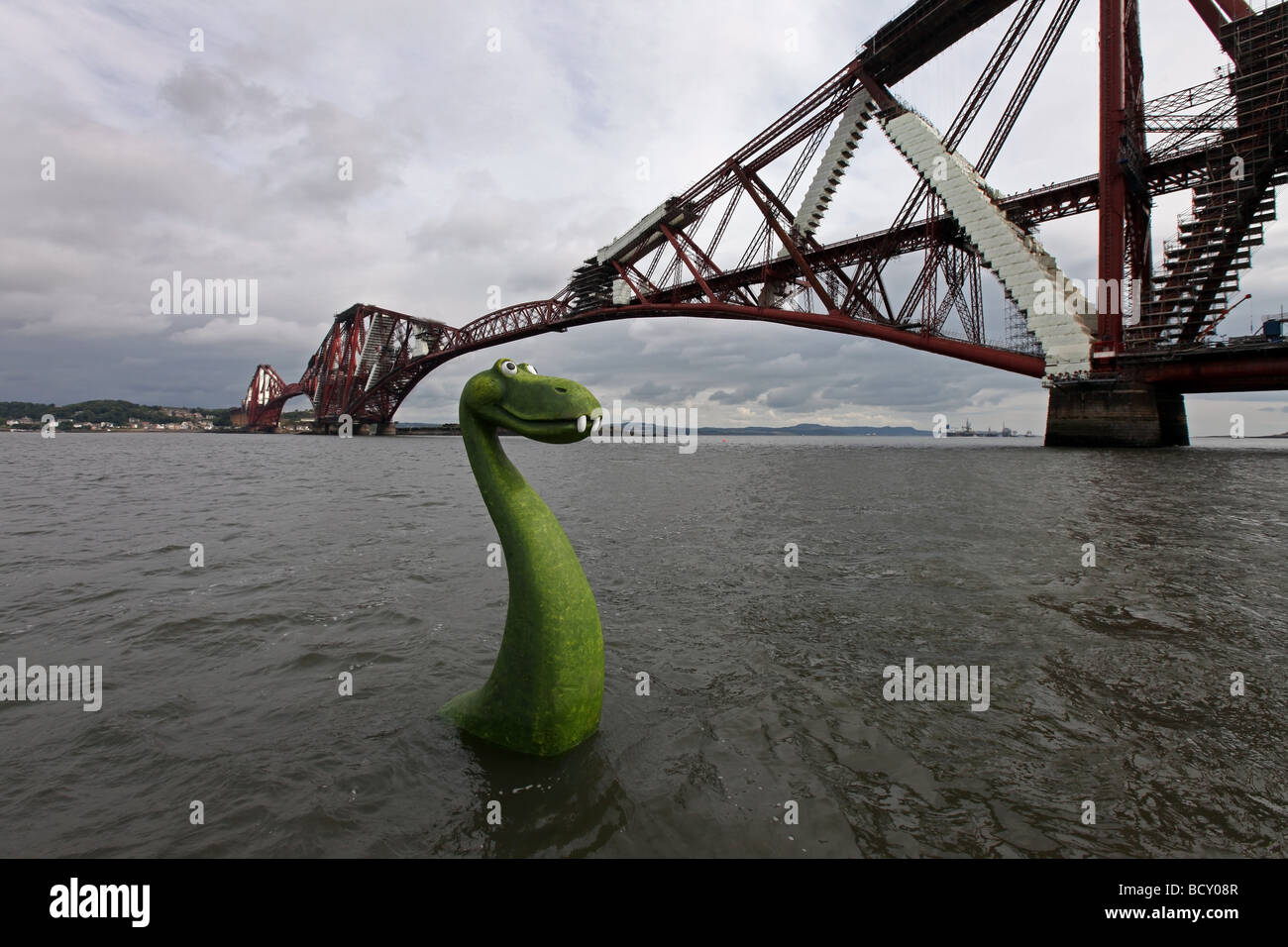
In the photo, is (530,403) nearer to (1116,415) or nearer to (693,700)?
(693,700)

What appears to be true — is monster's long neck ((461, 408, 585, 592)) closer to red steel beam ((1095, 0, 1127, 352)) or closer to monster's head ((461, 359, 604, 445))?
monster's head ((461, 359, 604, 445))

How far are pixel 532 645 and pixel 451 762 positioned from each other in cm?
70

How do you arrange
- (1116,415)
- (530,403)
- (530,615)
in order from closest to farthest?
1. (530,403)
2. (530,615)
3. (1116,415)

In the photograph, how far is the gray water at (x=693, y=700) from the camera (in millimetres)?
2201

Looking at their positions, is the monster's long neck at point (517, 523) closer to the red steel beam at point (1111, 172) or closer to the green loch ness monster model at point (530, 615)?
the green loch ness monster model at point (530, 615)

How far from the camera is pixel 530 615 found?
2.82 metres

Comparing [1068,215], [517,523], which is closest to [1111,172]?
[1068,215]

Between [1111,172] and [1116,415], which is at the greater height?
[1111,172]

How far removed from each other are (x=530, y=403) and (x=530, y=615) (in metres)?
1.09

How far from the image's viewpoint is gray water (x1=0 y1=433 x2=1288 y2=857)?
220cm

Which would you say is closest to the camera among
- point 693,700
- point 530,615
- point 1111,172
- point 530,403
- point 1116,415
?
point 530,403
